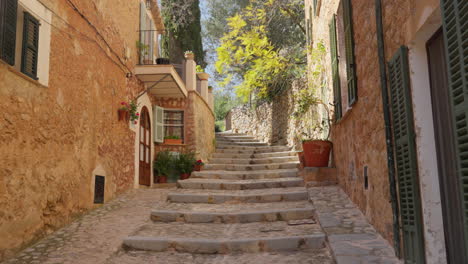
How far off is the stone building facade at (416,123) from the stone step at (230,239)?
2.84 ft

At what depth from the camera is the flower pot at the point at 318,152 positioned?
773 centimetres

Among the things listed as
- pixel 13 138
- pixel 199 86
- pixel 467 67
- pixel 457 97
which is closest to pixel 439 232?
pixel 457 97

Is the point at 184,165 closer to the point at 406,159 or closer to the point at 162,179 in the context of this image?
the point at 162,179

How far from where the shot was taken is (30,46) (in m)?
4.81

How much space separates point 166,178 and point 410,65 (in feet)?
29.4

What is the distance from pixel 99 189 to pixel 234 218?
2.49 m

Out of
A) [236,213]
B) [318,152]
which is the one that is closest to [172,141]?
[318,152]

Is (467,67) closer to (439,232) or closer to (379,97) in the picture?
(439,232)

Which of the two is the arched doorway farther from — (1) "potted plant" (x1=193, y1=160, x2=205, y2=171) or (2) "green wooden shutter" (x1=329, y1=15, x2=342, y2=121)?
(2) "green wooden shutter" (x1=329, y1=15, x2=342, y2=121)

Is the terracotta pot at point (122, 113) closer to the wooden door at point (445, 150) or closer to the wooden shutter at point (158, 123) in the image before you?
the wooden shutter at point (158, 123)

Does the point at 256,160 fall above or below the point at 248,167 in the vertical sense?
above

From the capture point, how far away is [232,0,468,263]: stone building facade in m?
2.24

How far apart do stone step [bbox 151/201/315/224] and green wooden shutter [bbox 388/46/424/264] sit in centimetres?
263

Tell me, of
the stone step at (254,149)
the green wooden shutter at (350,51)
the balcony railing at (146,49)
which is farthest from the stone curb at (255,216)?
the stone step at (254,149)
